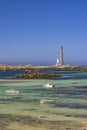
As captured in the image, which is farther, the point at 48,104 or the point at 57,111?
the point at 48,104

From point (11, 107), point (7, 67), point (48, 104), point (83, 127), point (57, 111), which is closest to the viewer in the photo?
point (83, 127)

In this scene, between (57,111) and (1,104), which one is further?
(1,104)

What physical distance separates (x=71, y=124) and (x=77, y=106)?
7239 mm

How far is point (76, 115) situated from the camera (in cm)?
2297

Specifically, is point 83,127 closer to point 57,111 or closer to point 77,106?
point 57,111

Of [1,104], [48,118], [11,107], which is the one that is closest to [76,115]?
[48,118]

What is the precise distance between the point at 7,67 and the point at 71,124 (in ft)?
530

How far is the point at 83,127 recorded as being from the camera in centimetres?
1930

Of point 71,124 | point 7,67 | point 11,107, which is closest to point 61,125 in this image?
point 71,124

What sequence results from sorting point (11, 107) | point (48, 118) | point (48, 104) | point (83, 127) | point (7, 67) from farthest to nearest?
point (7, 67) → point (48, 104) → point (11, 107) → point (48, 118) → point (83, 127)

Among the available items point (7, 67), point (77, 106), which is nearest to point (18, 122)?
point (77, 106)

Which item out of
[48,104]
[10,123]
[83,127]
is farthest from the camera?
[48,104]

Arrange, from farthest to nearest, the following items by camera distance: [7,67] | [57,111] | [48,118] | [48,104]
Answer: [7,67] < [48,104] < [57,111] < [48,118]

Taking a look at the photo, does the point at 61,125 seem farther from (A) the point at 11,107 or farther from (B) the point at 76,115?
(A) the point at 11,107
